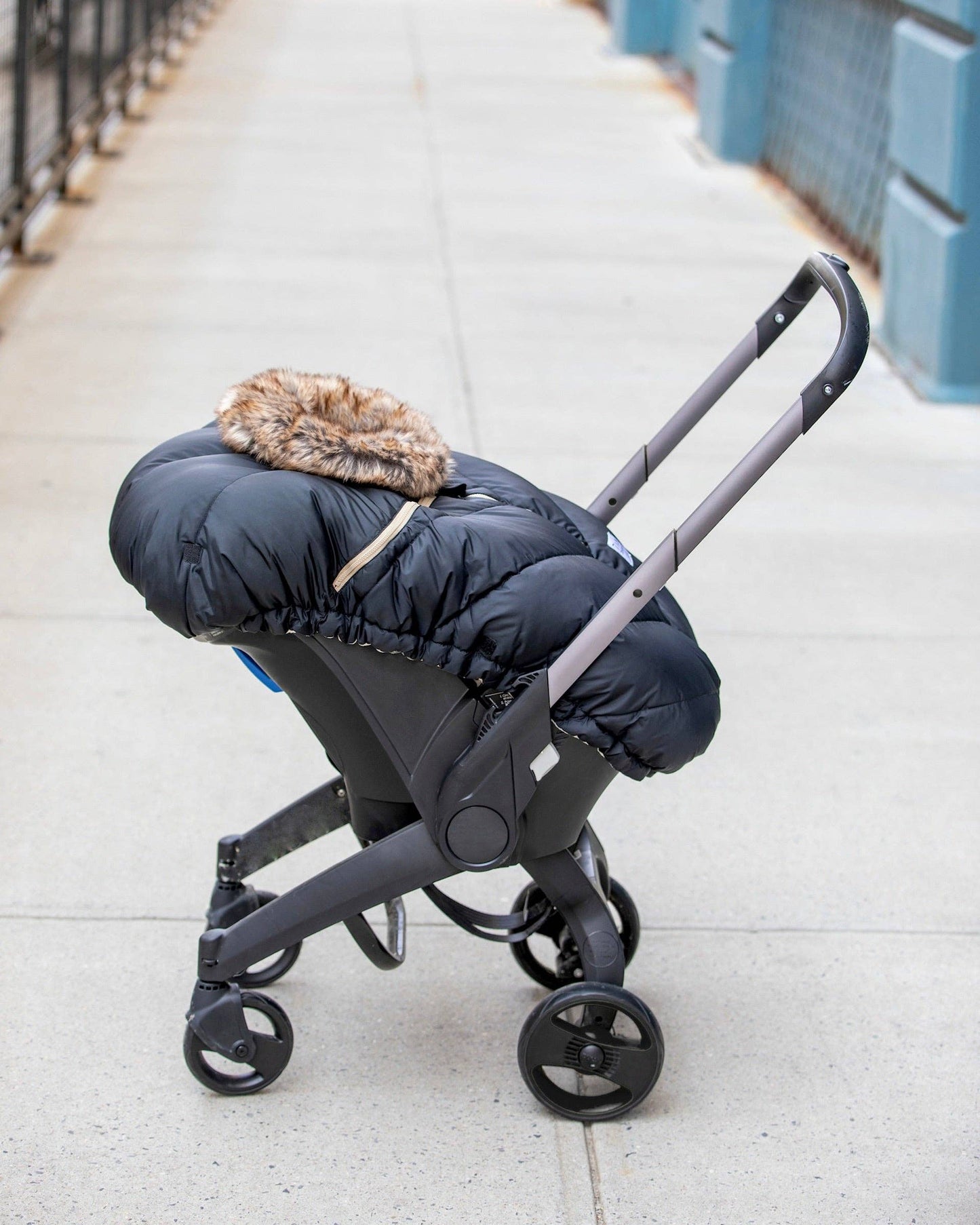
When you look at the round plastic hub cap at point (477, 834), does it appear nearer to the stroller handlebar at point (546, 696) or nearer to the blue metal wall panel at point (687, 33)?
the stroller handlebar at point (546, 696)

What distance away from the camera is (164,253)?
783 centimetres

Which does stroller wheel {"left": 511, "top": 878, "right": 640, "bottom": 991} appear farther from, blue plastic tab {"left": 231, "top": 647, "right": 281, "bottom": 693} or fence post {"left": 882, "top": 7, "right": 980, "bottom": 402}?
fence post {"left": 882, "top": 7, "right": 980, "bottom": 402}

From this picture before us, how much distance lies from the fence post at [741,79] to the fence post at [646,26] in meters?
4.44

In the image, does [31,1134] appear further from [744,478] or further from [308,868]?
[744,478]

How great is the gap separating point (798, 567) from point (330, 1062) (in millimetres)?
2594

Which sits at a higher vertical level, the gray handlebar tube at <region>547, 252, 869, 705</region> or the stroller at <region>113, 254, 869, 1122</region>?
the gray handlebar tube at <region>547, 252, 869, 705</region>

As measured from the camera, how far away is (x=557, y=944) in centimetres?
275

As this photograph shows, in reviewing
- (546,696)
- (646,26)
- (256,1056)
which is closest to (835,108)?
(646,26)

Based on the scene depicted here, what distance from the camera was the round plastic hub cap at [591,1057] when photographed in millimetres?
2436

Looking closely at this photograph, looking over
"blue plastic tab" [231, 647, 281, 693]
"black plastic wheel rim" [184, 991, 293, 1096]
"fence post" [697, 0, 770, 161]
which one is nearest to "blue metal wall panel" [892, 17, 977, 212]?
"fence post" [697, 0, 770, 161]

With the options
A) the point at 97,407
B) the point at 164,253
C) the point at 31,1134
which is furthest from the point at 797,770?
the point at 164,253

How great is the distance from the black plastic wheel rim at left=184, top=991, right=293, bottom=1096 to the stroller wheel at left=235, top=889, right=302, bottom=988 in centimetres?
25

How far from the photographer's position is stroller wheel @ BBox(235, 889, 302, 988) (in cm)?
277

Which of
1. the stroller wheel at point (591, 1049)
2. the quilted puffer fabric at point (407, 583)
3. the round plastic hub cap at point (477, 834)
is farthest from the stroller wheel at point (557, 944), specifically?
the quilted puffer fabric at point (407, 583)
